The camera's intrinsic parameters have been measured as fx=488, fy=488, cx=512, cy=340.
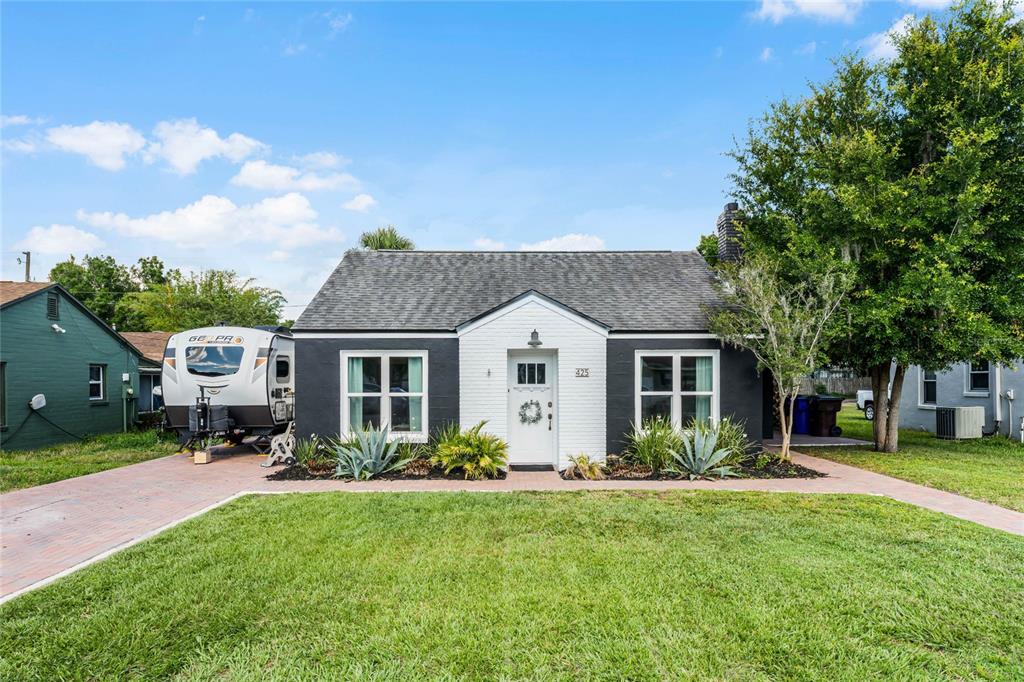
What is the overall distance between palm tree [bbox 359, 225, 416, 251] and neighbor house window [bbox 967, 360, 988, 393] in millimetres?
26176

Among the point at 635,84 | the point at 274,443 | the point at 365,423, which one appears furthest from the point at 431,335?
the point at 635,84

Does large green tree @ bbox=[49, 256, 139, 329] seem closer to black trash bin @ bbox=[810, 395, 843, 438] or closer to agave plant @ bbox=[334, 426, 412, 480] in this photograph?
agave plant @ bbox=[334, 426, 412, 480]

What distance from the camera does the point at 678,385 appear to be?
1102 centimetres

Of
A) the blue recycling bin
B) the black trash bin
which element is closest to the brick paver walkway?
the black trash bin

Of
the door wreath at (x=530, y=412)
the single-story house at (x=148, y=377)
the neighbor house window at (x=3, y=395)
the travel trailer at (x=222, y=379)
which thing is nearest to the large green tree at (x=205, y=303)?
the single-story house at (x=148, y=377)

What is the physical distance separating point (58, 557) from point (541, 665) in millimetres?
5964

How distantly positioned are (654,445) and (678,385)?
1.63 m

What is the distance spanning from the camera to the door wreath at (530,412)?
11.0m

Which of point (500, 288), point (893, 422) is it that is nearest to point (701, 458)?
point (500, 288)

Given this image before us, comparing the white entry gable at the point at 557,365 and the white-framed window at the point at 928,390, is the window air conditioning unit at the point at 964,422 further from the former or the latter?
the white entry gable at the point at 557,365

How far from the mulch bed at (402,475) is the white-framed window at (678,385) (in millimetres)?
3725

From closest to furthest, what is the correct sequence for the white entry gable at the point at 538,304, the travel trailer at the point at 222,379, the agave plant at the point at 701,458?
1. the agave plant at the point at 701,458
2. the white entry gable at the point at 538,304
3. the travel trailer at the point at 222,379

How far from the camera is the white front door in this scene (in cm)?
1100

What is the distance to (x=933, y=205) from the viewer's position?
10.6 meters
